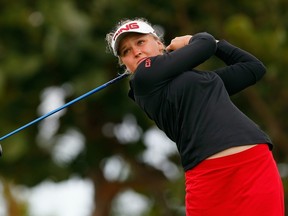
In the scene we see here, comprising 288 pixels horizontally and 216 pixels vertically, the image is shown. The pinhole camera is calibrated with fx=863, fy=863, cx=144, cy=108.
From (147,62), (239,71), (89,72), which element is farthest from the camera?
(89,72)

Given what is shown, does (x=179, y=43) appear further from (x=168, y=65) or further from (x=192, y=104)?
(x=192, y=104)

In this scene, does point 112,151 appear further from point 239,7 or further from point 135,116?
point 239,7

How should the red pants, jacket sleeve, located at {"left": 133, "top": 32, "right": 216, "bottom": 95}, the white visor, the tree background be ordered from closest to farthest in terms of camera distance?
the red pants
jacket sleeve, located at {"left": 133, "top": 32, "right": 216, "bottom": 95}
the white visor
the tree background

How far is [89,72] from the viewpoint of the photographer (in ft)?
41.2

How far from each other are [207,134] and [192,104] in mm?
140

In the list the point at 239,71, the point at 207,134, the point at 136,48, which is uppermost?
the point at 136,48

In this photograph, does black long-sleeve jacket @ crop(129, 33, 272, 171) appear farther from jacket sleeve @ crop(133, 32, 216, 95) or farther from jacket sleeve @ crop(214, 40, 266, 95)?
jacket sleeve @ crop(214, 40, 266, 95)

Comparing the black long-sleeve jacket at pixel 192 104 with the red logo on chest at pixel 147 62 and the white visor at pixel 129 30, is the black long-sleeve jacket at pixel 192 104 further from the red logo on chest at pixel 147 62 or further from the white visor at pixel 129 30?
the white visor at pixel 129 30

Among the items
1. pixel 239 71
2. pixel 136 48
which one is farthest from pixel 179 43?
pixel 239 71

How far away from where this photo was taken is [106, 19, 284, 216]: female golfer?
348cm

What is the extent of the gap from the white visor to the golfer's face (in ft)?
0.07

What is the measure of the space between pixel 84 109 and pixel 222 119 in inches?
441

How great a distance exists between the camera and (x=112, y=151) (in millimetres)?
15117

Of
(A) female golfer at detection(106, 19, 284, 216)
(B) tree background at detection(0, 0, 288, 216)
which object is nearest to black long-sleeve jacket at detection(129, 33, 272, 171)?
(A) female golfer at detection(106, 19, 284, 216)
